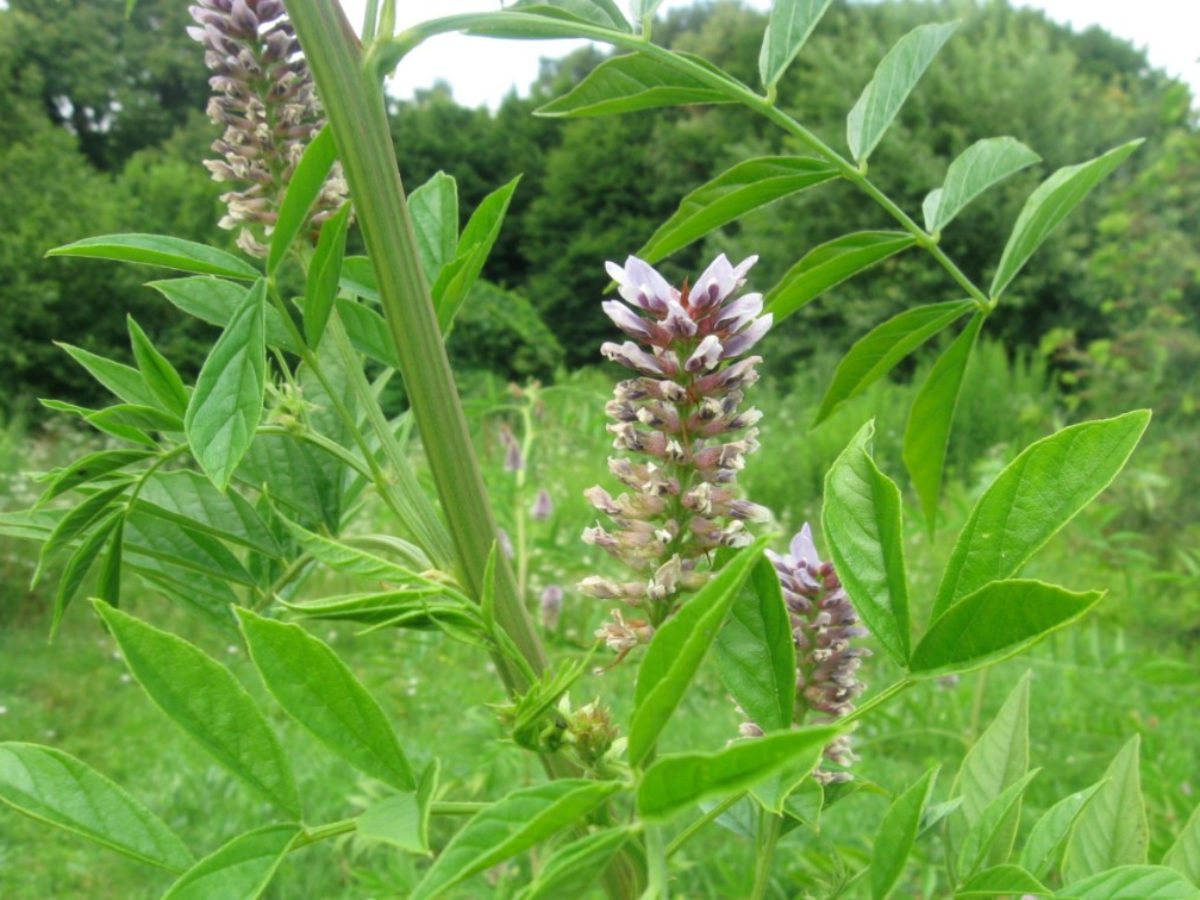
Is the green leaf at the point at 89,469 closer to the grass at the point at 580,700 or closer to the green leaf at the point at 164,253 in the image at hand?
the green leaf at the point at 164,253

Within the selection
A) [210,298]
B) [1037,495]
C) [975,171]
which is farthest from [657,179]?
[1037,495]

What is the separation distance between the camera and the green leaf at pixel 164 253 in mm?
417

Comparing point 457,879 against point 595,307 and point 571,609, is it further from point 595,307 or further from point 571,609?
point 595,307

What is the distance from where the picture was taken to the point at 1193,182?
4496 millimetres

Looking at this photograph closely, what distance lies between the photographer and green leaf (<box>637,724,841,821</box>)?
0.74 ft

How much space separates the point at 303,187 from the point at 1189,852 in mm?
392

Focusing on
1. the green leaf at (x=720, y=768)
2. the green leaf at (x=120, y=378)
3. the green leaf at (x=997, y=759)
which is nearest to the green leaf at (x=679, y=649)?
the green leaf at (x=720, y=768)

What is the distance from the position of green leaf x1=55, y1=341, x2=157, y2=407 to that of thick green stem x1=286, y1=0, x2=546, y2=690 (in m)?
0.20

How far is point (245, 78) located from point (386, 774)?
32cm

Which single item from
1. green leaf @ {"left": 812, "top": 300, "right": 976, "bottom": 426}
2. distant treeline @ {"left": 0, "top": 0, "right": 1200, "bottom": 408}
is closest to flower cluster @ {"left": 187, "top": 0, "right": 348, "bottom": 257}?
green leaf @ {"left": 812, "top": 300, "right": 976, "bottom": 426}

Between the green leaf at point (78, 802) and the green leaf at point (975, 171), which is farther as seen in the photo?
the green leaf at point (975, 171)

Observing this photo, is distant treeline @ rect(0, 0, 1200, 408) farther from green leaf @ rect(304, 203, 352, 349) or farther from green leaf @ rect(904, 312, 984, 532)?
green leaf @ rect(304, 203, 352, 349)

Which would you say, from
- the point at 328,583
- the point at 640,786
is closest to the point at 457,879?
the point at 640,786

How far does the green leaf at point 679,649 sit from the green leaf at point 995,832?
0.16 m
